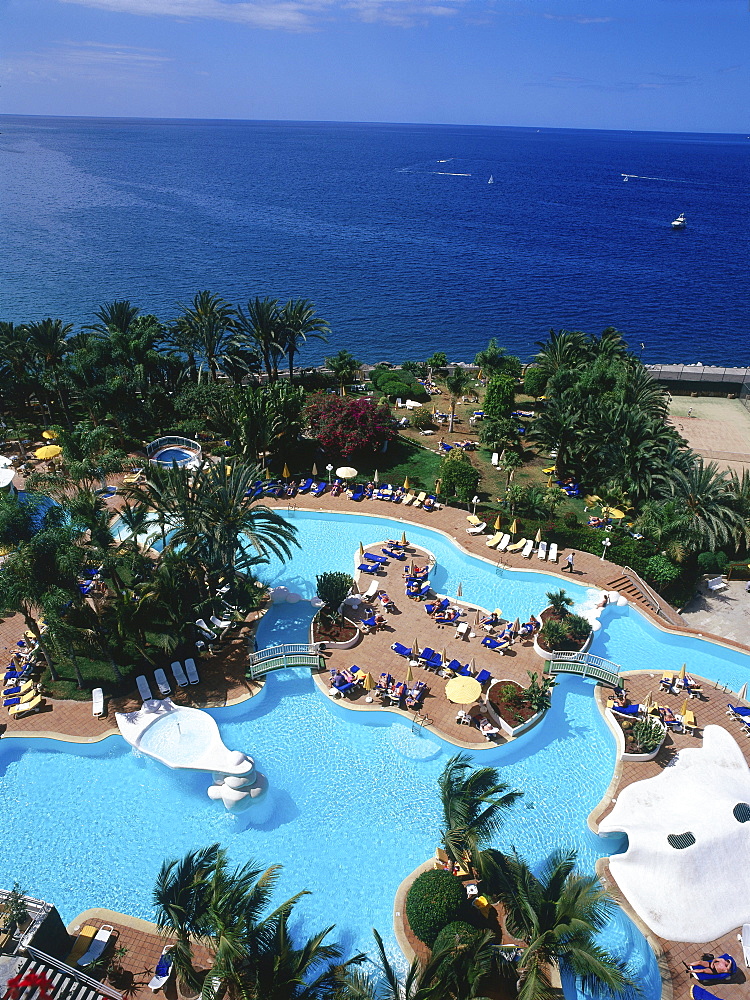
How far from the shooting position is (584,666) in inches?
982

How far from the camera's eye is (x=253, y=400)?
36.5 meters

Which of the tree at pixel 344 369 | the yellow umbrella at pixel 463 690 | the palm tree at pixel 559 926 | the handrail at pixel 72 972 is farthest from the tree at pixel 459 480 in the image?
the handrail at pixel 72 972

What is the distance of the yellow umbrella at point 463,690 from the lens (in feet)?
72.8

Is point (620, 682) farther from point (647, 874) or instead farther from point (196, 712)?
point (196, 712)

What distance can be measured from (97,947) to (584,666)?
60.5ft

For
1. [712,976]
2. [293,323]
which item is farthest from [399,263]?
[712,976]

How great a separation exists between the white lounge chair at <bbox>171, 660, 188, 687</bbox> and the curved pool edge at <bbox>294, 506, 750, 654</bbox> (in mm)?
12425

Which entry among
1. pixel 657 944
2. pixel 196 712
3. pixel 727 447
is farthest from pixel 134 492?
pixel 727 447

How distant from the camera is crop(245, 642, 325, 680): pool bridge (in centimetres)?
2456

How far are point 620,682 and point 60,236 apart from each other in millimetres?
125845

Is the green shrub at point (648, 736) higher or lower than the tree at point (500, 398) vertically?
lower

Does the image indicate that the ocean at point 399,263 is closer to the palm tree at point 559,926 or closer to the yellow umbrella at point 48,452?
the yellow umbrella at point 48,452

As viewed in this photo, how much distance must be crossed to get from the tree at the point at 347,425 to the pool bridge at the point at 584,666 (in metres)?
17.5

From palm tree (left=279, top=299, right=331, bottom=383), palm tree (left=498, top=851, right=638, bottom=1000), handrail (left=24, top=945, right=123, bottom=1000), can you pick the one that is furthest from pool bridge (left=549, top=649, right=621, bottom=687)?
palm tree (left=279, top=299, right=331, bottom=383)
